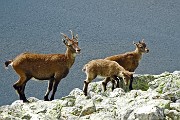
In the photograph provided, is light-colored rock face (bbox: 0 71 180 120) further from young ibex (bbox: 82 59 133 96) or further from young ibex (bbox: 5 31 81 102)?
young ibex (bbox: 82 59 133 96)

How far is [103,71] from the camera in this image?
18.7 m

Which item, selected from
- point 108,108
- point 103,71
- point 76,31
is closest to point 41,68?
point 103,71

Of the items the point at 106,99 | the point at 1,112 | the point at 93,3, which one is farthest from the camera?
the point at 93,3

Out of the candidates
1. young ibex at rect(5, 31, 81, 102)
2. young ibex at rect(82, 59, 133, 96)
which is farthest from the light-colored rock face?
young ibex at rect(82, 59, 133, 96)

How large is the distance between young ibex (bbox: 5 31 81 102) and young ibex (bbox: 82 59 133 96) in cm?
81

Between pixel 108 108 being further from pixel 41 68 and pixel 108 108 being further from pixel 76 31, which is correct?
pixel 76 31

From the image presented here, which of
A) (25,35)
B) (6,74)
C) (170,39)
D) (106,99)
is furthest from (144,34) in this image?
(106,99)

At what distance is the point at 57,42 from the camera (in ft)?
235

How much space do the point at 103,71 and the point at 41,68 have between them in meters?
2.52

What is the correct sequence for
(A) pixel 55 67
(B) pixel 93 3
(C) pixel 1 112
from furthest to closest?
(B) pixel 93 3
(A) pixel 55 67
(C) pixel 1 112

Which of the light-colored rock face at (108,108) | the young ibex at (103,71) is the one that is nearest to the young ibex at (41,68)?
the young ibex at (103,71)

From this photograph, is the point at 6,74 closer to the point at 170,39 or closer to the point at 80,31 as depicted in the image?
the point at 80,31

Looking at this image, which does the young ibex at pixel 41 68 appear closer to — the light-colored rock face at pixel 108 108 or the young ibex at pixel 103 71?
the young ibex at pixel 103 71

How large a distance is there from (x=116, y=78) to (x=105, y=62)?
775 millimetres
